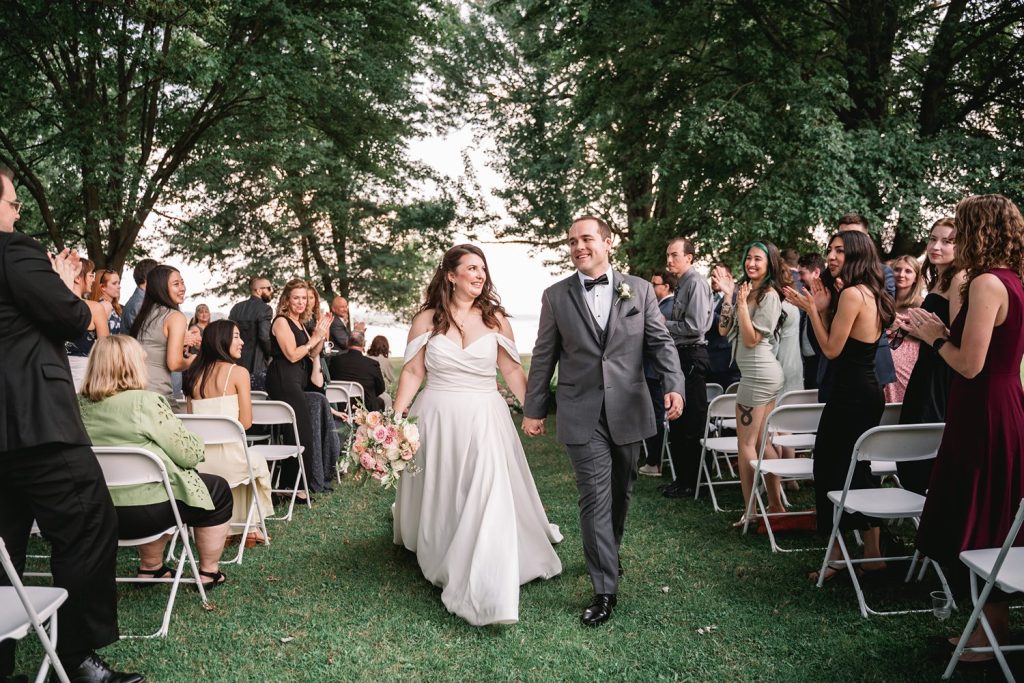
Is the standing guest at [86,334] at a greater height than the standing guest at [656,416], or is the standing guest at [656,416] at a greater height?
the standing guest at [86,334]

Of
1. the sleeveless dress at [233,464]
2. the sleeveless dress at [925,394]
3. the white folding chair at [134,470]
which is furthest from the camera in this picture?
the sleeveless dress at [233,464]

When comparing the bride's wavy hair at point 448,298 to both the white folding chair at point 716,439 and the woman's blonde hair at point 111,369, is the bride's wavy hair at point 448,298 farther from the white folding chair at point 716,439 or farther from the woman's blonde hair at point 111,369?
the white folding chair at point 716,439

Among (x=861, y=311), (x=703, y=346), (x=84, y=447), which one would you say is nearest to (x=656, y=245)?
(x=703, y=346)

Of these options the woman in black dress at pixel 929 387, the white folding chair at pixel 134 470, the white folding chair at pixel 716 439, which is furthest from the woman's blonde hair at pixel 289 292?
the woman in black dress at pixel 929 387

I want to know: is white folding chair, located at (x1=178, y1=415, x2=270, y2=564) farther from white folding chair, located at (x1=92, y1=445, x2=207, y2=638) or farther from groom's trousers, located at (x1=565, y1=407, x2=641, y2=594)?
groom's trousers, located at (x1=565, y1=407, x2=641, y2=594)

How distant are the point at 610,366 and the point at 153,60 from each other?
33.4 ft

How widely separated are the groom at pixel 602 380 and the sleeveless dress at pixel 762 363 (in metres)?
1.78

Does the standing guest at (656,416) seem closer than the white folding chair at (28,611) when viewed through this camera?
No

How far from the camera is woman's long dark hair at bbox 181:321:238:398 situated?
589cm

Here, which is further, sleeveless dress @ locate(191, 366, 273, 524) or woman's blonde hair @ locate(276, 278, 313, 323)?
woman's blonde hair @ locate(276, 278, 313, 323)

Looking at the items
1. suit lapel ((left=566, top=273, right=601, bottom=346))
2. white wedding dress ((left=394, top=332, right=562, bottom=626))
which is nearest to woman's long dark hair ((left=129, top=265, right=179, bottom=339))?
white wedding dress ((left=394, top=332, right=562, bottom=626))

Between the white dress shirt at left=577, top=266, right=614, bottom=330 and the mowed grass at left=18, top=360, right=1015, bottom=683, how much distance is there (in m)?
1.71

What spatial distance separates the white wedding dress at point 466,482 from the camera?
440 cm

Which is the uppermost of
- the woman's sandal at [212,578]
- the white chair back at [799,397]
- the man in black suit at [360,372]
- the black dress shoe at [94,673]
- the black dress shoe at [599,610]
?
the white chair back at [799,397]
